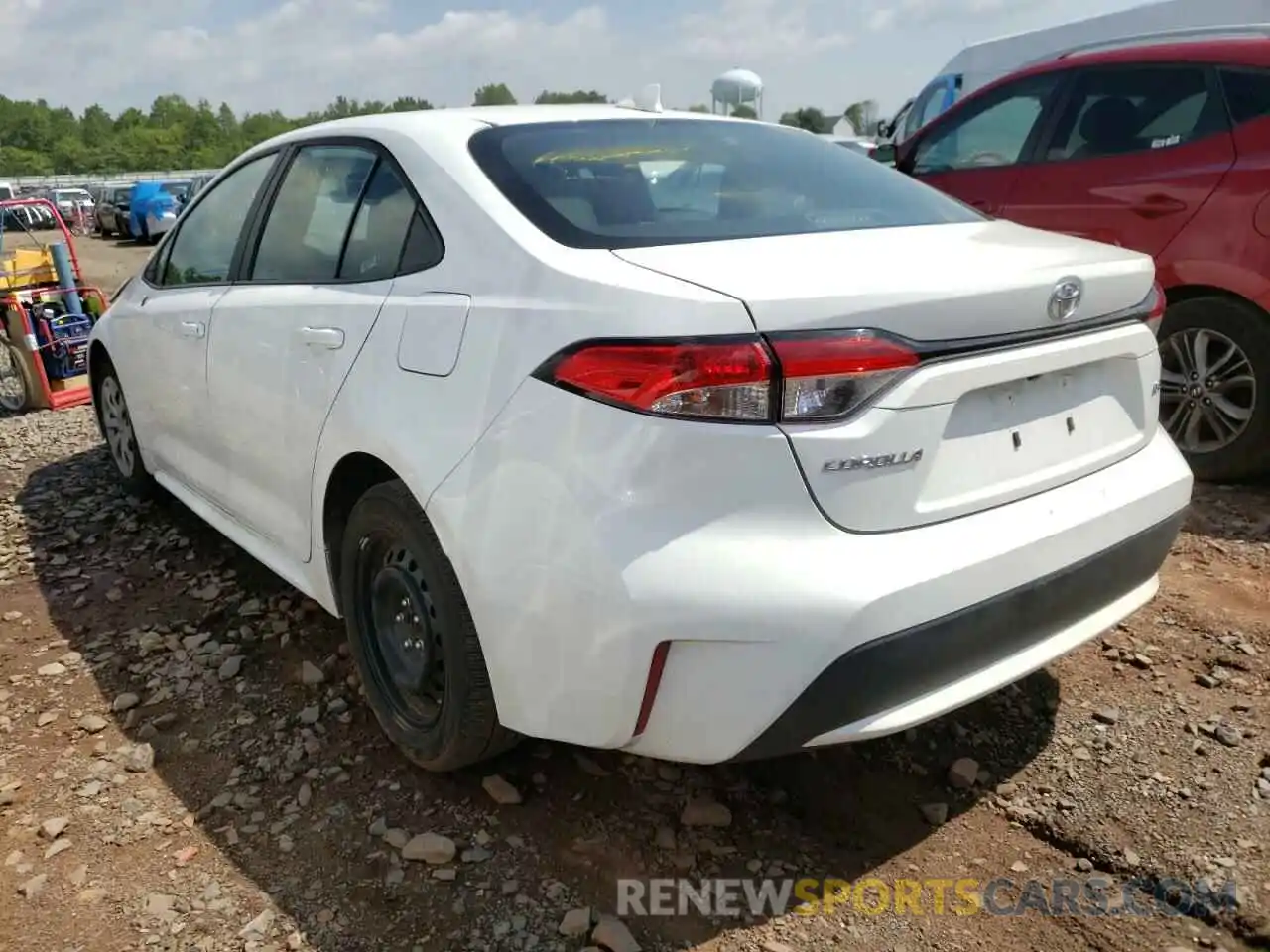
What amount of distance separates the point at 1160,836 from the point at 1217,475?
2.46 m

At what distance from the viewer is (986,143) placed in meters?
5.24

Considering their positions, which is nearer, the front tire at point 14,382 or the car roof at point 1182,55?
the car roof at point 1182,55

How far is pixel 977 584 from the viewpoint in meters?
1.94

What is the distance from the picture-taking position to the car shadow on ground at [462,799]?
2.21 m

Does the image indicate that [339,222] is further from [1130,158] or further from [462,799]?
[1130,158]

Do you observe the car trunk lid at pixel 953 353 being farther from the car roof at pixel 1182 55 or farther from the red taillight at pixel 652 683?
the car roof at pixel 1182 55

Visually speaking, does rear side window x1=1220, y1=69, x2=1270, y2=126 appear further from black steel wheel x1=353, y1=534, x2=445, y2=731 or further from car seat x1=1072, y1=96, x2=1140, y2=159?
black steel wheel x1=353, y1=534, x2=445, y2=731

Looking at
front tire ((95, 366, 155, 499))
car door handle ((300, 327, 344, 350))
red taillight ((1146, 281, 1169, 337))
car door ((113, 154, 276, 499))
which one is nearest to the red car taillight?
red taillight ((1146, 281, 1169, 337))

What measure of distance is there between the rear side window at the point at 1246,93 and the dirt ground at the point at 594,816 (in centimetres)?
204

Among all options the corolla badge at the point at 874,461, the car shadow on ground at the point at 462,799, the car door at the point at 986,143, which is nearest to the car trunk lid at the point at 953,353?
the corolla badge at the point at 874,461

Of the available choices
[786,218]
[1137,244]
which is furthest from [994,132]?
[786,218]

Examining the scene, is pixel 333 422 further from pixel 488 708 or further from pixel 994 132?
pixel 994 132

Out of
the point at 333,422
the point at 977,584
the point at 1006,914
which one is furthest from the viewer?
the point at 333,422

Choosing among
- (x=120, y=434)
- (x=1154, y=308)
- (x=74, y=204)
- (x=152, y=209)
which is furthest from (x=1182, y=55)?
(x=74, y=204)
